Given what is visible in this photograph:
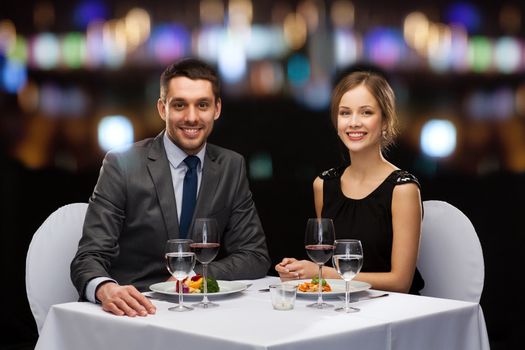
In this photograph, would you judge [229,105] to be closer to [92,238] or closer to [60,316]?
[92,238]

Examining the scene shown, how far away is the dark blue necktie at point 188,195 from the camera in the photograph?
2.46 m

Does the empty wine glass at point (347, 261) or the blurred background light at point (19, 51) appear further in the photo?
the blurred background light at point (19, 51)

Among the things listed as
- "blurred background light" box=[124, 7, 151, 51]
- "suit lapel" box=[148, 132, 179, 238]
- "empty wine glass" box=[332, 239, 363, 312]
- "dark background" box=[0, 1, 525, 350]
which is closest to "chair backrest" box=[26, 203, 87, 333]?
"suit lapel" box=[148, 132, 179, 238]

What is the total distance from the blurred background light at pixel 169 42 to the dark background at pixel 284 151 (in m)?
0.08

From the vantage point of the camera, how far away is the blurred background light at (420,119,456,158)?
4.38 meters

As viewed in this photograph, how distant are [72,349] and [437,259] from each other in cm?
123

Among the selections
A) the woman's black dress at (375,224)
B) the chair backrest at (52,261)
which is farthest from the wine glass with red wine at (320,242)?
the chair backrest at (52,261)

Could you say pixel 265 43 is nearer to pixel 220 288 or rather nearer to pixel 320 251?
pixel 220 288

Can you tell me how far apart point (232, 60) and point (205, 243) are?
2.88 m

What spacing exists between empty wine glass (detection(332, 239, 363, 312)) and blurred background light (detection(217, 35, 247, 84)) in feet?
9.60

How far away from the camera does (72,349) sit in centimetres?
183

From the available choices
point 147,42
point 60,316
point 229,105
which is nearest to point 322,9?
point 229,105

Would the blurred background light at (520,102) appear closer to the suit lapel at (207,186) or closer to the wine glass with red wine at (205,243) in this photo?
the suit lapel at (207,186)

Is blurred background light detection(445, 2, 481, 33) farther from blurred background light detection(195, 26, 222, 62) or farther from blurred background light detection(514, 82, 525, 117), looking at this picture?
blurred background light detection(195, 26, 222, 62)
